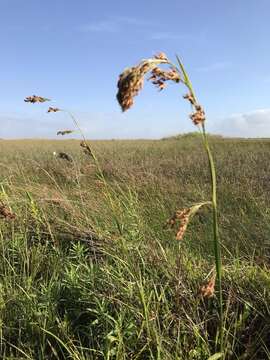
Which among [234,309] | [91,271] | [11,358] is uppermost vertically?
[91,271]

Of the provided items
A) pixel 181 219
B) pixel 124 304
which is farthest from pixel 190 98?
pixel 124 304

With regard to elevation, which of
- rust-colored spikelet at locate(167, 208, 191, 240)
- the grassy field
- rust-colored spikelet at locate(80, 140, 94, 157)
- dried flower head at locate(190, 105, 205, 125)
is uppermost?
dried flower head at locate(190, 105, 205, 125)

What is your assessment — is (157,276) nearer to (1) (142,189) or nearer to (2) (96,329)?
(2) (96,329)

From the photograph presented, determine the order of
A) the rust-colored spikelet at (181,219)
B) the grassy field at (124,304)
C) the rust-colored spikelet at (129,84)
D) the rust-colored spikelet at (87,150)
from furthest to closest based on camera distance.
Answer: the rust-colored spikelet at (87,150)
the grassy field at (124,304)
the rust-colored spikelet at (181,219)
the rust-colored spikelet at (129,84)

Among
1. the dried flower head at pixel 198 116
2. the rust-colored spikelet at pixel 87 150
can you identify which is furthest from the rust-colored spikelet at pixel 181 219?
the rust-colored spikelet at pixel 87 150

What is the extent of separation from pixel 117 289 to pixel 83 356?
1.62ft

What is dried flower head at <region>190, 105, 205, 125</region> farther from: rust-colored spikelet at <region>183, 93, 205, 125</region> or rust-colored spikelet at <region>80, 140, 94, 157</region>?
rust-colored spikelet at <region>80, 140, 94, 157</region>

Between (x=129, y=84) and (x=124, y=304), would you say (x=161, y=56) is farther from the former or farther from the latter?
(x=124, y=304)

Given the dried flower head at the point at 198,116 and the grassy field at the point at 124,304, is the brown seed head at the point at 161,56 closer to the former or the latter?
the dried flower head at the point at 198,116

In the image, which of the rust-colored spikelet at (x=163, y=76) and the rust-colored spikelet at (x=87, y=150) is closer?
the rust-colored spikelet at (x=163, y=76)

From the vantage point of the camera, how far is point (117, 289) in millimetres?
2693

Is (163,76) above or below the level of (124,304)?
above

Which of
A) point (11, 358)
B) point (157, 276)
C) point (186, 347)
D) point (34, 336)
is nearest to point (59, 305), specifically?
point (34, 336)

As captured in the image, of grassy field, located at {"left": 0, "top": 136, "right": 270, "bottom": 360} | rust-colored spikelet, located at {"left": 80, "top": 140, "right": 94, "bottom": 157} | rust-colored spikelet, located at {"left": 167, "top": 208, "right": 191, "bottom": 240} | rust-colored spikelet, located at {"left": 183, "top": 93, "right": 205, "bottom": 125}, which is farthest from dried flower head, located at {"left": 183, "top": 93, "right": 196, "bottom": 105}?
rust-colored spikelet, located at {"left": 80, "top": 140, "right": 94, "bottom": 157}
